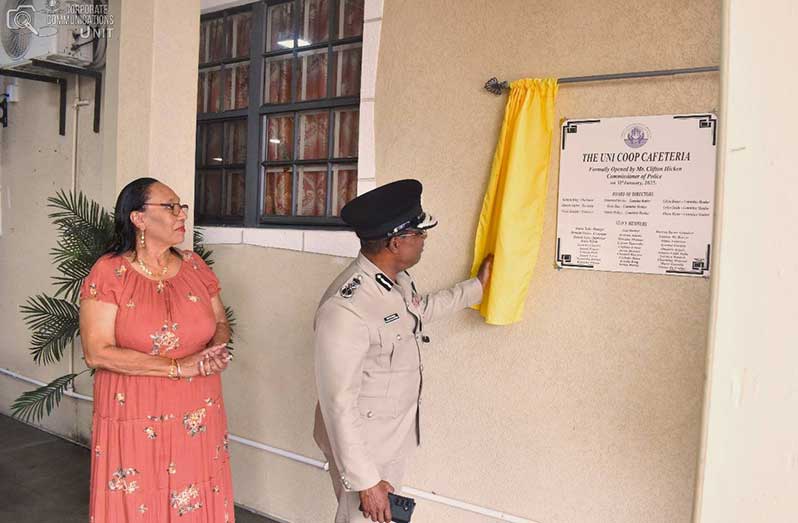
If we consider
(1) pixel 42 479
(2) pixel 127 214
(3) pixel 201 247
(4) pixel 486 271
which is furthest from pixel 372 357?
(1) pixel 42 479

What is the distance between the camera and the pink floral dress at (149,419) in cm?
206

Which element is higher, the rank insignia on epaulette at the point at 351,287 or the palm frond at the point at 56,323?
the rank insignia on epaulette at the point at 351,287

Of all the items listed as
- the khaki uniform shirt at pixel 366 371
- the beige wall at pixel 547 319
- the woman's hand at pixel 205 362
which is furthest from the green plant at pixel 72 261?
the khaki uniform shirt at pixel 366 371

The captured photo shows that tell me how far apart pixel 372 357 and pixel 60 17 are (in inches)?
128

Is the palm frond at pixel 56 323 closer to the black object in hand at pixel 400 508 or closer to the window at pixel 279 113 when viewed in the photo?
the window at pixel 279 113

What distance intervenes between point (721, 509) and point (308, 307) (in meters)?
2.64

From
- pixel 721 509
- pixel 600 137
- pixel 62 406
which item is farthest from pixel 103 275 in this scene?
pixel 62 406

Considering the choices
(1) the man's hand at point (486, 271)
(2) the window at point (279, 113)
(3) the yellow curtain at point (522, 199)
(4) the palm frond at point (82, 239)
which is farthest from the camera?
(2) the window at point (279, 113)

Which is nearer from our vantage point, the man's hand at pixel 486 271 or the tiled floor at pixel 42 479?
the man's hand at pixel 486 271

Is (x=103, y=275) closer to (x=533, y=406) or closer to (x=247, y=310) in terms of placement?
(x=247, y=310)

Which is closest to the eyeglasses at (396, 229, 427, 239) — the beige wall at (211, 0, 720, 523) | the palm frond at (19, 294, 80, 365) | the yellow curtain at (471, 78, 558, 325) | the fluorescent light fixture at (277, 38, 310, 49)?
the yellow curtain at (471, 78, 558, 325)

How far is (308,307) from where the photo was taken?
2986mm

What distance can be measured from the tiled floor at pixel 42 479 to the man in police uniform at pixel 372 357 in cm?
158

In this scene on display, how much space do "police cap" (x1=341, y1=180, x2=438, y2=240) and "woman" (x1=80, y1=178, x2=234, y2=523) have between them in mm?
744
